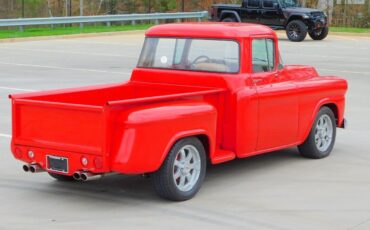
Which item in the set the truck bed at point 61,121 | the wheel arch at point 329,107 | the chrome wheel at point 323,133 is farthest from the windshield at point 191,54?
the chrome wheel at point 323,133

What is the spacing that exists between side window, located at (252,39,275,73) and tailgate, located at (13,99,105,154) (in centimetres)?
230

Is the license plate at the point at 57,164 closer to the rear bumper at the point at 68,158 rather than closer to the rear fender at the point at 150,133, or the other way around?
the rear bumper at the point at 68,158

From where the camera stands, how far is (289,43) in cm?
3119

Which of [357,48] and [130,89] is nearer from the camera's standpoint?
[130,89]

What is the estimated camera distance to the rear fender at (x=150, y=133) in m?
6.82

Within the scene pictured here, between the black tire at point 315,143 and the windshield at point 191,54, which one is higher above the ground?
the windshield at point 191,54

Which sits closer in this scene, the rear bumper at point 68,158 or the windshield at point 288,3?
the rear bumper at point 68,158

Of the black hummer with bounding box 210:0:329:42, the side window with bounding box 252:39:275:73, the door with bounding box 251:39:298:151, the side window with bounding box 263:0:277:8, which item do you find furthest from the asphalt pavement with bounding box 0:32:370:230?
the side window with bounding box 263:0:277:8

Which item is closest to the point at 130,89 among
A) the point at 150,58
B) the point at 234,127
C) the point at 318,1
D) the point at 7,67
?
the point at 150,58

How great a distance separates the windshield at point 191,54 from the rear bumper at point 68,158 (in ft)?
6.38

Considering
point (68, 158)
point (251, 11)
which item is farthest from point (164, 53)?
point (251, 11)

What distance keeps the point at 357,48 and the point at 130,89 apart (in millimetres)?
21635

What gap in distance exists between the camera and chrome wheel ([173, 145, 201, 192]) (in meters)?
7.33

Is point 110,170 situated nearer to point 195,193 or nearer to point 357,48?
point 195,193
